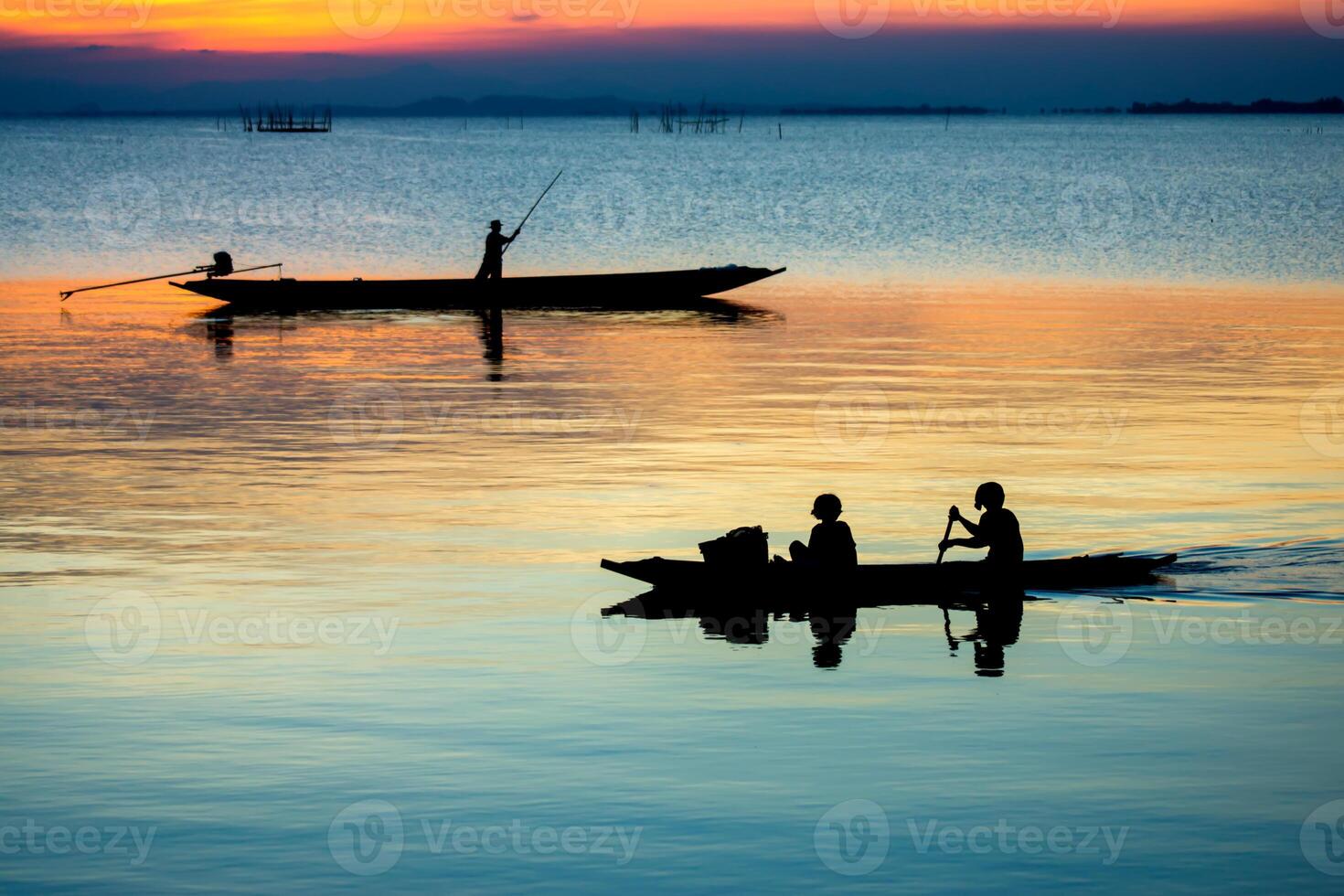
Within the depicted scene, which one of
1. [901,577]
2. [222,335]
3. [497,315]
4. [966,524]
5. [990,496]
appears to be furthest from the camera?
[497,315]

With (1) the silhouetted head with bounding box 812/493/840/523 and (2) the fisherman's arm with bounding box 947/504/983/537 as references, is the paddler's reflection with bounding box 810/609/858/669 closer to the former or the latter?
(1) the silhouetted head with bounding box 812/493/840/523

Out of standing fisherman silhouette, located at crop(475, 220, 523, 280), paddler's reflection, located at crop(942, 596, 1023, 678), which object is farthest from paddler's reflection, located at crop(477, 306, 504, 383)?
paddler's reflection, located at crop(942, 596, 1023, 678)

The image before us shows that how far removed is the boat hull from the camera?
13.6m

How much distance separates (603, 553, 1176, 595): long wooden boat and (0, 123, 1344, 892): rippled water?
0.23 meters

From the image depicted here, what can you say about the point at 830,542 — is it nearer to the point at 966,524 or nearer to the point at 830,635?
the point at 830,635

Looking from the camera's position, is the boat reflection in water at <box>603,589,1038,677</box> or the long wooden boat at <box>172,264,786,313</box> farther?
the long wooden boat at <box>172,264,786,313</box>

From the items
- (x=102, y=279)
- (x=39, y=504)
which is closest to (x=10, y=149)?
(x=102, y=279)

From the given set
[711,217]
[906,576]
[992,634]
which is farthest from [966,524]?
[711,217]

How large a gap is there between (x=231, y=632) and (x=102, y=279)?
121 feet

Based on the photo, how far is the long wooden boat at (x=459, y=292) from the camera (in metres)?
37.9

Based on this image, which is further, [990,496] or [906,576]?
[906,576]

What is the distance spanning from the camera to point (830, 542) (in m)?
13.5

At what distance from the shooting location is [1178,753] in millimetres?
10320

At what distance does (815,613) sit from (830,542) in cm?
63
